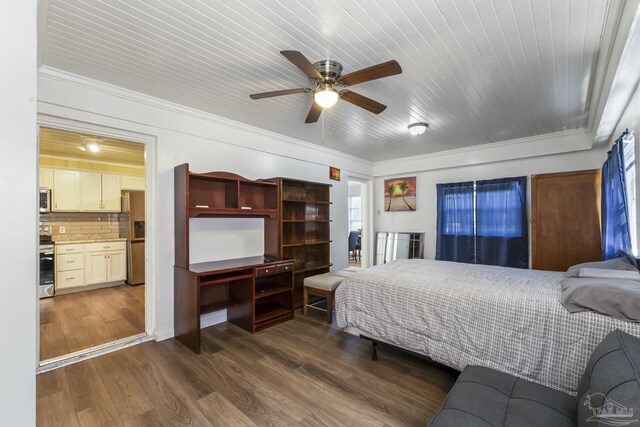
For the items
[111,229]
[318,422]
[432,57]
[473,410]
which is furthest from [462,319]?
[111,229]

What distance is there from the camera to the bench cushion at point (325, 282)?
3465 millimetres

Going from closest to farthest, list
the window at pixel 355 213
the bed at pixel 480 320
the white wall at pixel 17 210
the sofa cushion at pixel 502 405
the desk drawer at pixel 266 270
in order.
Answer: the white wall at pixel 17 210
the sofa cushion at pixel 502 405
the bed at pixel 480 320
the desk drawer at pixel 266 270
the window at pixel 355 213

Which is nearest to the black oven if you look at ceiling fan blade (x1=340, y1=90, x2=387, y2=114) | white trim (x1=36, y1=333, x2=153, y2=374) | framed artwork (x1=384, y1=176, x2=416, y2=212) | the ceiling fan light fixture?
white trim (x1=36, y1=333, x2=153, y2=374)

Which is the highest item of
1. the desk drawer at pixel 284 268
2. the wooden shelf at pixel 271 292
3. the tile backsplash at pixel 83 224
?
the tile backsplash at pixel 83 224

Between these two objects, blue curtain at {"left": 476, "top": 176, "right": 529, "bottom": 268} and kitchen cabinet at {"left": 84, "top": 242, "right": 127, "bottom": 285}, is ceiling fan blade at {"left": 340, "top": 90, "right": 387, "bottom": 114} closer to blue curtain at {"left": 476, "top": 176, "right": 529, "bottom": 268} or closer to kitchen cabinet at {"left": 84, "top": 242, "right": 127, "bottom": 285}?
blue curtain at {"left": 476, "top": 176, "right": 529, "bottom": 268}

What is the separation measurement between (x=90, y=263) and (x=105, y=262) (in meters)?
0.21

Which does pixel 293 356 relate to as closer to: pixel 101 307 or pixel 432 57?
pixel 432 57

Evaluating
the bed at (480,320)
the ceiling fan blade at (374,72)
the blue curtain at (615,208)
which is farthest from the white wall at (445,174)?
the ceiling fan blade at (374,72)

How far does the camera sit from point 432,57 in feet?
7.23

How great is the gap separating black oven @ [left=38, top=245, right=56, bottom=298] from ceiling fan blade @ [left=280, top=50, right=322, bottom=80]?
16.7ft

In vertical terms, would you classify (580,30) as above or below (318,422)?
above

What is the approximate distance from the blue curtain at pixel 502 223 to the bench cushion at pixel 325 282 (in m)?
2.61

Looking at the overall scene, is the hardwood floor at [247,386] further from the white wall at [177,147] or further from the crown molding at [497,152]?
the crown molding at [497,152]

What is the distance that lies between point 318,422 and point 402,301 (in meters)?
1.12
